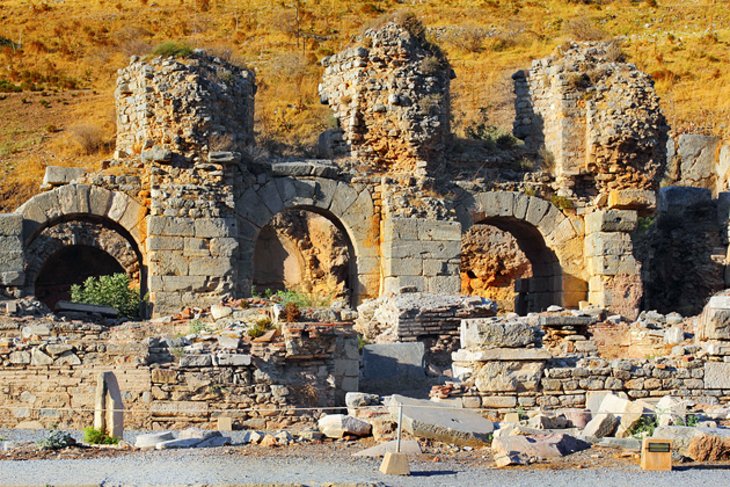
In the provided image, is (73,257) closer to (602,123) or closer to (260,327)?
(602,123)

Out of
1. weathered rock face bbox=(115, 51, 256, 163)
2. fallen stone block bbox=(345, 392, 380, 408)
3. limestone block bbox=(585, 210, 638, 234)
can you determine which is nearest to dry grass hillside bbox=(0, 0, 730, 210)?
weathered rock face bbox=(115, 51, 256, 163)

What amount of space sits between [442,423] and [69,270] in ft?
56.5

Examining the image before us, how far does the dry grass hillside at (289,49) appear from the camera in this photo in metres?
35.2

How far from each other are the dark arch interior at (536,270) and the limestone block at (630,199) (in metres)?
1.40

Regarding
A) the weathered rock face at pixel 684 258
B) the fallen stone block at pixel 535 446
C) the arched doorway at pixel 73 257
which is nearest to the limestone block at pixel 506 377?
the fallen stone block at pixel 535 446

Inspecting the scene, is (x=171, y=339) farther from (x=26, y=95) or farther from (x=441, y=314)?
(x=26, y=95)

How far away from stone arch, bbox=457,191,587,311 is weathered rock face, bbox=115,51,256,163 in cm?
412

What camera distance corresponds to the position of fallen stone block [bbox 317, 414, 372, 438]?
10.9 meters

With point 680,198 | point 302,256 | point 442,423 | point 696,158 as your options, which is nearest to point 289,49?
point 696,158

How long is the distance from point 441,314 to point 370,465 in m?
7.88

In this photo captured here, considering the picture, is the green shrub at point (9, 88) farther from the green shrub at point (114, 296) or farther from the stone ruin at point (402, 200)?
the green shrub at point (114, 296)

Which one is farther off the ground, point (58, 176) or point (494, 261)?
point (58, 176)

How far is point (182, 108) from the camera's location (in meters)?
19.8

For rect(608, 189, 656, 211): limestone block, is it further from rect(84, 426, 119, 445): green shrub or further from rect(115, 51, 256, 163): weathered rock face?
rect(84, 426, 119, 445): green shrub
